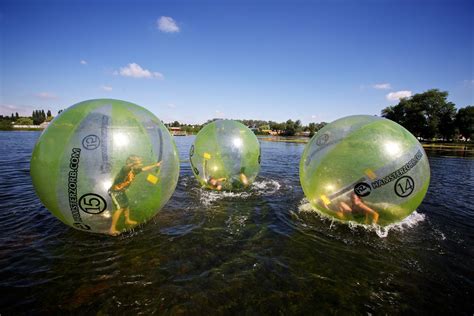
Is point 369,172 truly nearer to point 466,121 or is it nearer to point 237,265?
point 237,265

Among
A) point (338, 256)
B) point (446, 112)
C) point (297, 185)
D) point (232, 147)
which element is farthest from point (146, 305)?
point (446, 112)

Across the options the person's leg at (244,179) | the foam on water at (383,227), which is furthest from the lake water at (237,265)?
the person's leg at (244,179)

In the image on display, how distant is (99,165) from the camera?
16.0ft

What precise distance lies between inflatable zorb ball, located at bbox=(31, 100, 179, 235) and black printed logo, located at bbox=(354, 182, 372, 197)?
4.56m

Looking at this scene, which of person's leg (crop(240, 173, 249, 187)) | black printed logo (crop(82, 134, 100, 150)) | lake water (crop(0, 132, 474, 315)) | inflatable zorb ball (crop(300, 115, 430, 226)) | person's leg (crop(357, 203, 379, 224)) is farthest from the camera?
person's leg (crop(240, 173, 249, 187))

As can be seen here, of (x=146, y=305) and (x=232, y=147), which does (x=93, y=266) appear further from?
(x=232, y=147)

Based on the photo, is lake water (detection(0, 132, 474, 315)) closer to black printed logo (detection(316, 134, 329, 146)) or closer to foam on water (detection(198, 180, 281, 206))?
foam on water (detection(198, 180, 281, 206))

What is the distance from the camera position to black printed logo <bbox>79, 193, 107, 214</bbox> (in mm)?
4914

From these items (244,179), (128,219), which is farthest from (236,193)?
(128,219)

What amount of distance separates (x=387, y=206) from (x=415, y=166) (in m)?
1.22

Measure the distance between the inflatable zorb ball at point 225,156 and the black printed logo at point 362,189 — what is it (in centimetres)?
476

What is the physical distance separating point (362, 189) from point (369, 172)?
0.44 meters

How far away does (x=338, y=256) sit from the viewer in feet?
18.9

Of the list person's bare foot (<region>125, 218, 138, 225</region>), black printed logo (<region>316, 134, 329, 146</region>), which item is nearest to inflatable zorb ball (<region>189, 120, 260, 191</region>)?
black printed logo (<region>316, 134, 329, 146</region>)
